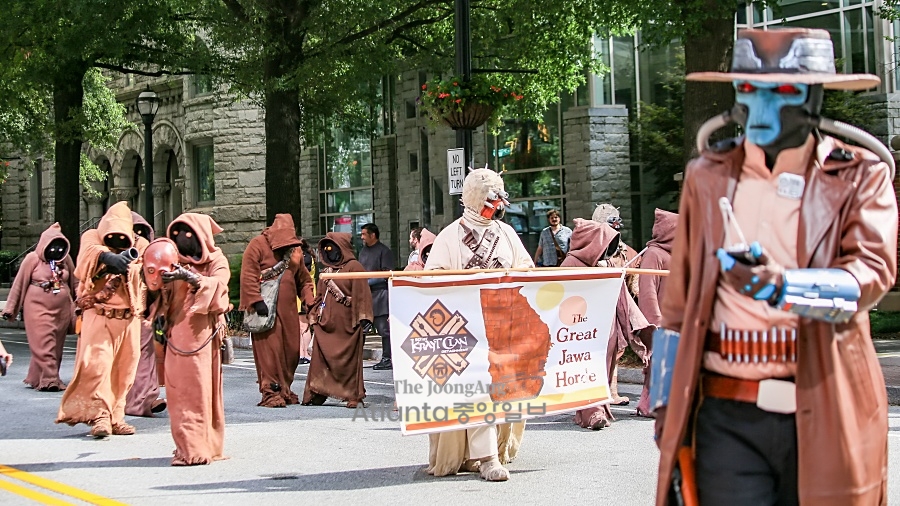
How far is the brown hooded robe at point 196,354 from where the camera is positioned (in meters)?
9.19

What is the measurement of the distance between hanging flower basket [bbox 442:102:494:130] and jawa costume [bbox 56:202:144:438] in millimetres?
5612

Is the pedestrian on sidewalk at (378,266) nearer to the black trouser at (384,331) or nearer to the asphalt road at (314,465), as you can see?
Result: the black trouser at (384,331)

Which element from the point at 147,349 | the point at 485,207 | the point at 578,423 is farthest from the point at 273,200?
the point at 485,207

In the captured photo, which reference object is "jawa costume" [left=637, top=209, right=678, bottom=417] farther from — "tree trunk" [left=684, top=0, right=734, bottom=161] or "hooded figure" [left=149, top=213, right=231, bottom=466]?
"tree trunk" [left=684, top=0, right=734, bottom=161]

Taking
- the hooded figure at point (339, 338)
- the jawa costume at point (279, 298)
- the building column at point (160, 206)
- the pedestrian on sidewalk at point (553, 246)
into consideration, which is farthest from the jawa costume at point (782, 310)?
the building column at point (160, 206)

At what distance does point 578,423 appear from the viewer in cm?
1090

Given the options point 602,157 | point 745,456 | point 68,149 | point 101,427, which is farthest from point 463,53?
point 68,149

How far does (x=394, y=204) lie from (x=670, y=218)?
22.4 m

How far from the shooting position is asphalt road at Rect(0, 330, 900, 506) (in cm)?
782

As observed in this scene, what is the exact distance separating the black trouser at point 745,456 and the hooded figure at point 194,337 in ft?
19.5

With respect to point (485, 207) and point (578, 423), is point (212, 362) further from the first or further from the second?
point (578, 423)

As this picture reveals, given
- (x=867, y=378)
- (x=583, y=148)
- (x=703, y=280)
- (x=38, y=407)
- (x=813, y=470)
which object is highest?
(x=583, y=148)

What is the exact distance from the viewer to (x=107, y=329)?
11.2 meters

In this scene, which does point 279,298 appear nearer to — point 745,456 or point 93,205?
point 745,456
